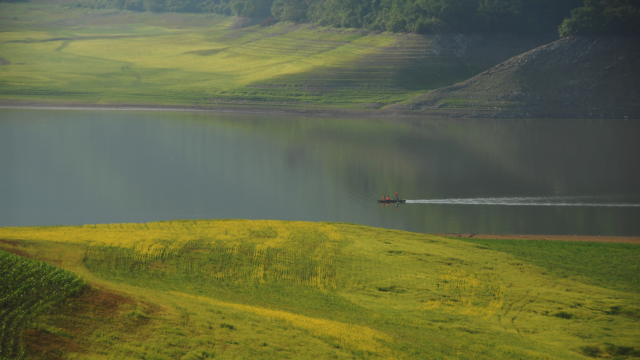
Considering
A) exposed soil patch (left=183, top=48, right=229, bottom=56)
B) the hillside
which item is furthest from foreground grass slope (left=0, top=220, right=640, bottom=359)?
exposed soil patch (left=183, top=48, right=229, bottom=56)

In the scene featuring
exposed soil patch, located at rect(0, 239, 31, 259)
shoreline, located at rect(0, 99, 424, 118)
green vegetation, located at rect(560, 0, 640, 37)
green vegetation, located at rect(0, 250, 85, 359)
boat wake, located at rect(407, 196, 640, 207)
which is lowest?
shoreline, located at rect(0, 99, 424, 118)

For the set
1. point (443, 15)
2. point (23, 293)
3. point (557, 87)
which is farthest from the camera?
point (443, 15)

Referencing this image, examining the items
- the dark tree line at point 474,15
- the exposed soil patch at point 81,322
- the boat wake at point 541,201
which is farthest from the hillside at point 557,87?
the exposed soil patch at point 81,322

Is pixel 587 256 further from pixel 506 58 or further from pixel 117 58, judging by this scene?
pixel 117 58

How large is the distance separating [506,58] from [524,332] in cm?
10885

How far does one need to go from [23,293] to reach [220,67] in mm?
119030

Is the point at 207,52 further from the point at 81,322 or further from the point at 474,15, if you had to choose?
the point at 81,322

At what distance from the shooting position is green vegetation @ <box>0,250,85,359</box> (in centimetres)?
1434

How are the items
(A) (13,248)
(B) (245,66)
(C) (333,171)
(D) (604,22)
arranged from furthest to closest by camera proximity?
(B) (245,66) < (D) (604,22) < (C) (333,171) < (A) (13,248)

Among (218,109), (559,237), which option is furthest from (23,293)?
(218,109)

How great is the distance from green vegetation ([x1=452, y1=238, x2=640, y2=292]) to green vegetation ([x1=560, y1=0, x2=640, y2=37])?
86.9 metres

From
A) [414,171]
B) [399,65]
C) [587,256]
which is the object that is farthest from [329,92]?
[587,256]

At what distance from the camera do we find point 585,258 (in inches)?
1262

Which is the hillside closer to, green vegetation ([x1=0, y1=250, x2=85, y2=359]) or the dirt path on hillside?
the dirt path on hillside
